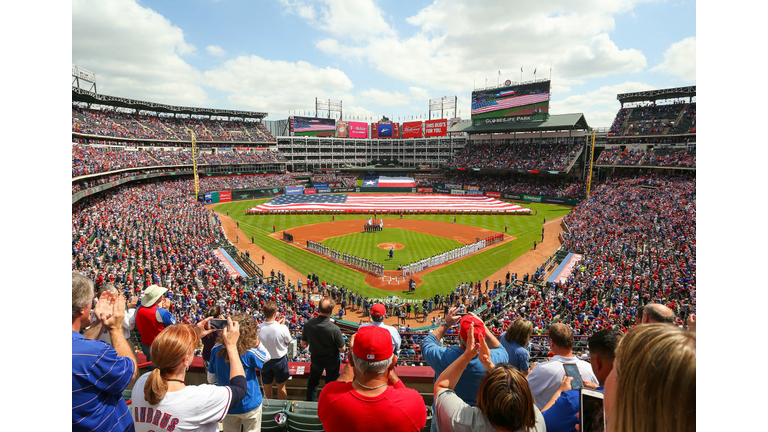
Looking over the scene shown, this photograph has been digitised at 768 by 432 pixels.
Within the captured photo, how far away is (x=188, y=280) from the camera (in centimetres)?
2117

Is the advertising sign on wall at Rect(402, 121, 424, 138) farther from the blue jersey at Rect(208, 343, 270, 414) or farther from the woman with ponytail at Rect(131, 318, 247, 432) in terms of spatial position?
the woman with ponytail at Rect(131, 318, 247, 432)

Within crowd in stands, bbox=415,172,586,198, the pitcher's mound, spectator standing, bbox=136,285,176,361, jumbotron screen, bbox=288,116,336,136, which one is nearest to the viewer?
spectator standing, bbox=136,285,176,361

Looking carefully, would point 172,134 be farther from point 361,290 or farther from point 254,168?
point 361,290

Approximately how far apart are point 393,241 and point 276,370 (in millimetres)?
30944

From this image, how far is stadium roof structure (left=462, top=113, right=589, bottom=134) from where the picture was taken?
215ft

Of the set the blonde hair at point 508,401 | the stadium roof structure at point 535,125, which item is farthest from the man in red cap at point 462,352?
the stadium roof structure at point 535,125

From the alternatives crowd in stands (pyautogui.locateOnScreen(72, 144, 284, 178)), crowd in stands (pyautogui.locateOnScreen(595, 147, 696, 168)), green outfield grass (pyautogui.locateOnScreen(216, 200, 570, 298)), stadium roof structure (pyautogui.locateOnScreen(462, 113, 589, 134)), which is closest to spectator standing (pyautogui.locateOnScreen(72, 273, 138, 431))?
green outfield grass (pyautogui.locateOnScreen(216, 200, 570, 298))

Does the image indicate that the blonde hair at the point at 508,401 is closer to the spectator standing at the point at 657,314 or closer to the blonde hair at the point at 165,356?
the blonde hair at the point at 165,356

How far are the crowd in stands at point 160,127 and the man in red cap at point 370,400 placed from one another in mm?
60693

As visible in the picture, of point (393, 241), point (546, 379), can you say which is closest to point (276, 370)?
point (546, 379)

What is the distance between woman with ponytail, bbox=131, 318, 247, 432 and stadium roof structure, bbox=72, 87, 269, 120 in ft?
220

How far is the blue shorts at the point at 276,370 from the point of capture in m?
6.01

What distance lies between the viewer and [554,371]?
4.22m

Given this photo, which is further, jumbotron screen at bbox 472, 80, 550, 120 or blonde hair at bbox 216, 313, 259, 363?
jumbotron screen at bbox 472, 80, 550, 120
